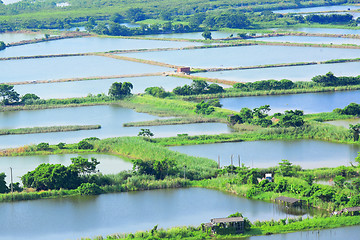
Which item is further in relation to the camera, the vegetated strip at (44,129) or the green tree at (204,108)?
the green tree at (204,108)

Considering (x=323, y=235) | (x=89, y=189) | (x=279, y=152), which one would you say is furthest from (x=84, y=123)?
(x=323, y=235)

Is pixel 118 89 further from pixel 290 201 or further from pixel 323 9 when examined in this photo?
pixel 323 9

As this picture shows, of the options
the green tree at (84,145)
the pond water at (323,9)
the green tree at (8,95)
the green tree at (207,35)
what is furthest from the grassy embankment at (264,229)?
the pond water at (323,9)

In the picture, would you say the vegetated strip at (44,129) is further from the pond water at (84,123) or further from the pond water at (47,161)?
the pond water at (47,161)

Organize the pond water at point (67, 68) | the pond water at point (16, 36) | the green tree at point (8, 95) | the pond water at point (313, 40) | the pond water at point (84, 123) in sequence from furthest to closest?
1. the pond water at point (16, 36)
2. the pond water at point (313, 40)
3. the pond water at point (67, 68)
4. the green tree at point (8, 95)
5. the pond water at point (84, 123)

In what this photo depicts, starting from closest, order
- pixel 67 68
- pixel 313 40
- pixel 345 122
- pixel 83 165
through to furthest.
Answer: pixel 83 165 < pixel 345 122 < pixel 67 68 < pixel 313 40

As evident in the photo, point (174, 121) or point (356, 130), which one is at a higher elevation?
point (174, 121)

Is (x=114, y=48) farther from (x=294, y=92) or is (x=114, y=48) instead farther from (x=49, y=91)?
(x=294, y=92)
